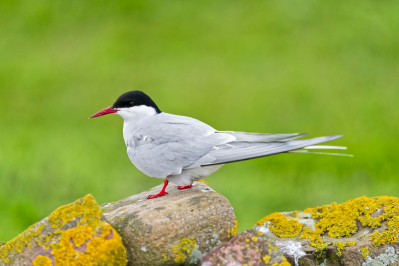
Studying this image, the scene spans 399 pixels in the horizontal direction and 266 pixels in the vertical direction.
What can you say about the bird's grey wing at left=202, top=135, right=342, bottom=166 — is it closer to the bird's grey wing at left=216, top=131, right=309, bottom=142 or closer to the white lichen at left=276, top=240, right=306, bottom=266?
the bird's grey wing at left=216, top=131, right=309, bottom=142

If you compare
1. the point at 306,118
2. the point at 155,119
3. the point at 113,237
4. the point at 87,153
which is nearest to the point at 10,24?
the point at 87,153

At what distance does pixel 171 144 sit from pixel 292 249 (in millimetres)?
1612

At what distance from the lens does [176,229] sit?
5.32m

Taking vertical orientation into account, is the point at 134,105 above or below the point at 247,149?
above

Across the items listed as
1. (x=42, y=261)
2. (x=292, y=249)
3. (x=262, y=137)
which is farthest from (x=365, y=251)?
(x=42, y=261)

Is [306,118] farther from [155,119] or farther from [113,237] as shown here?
[113,237]

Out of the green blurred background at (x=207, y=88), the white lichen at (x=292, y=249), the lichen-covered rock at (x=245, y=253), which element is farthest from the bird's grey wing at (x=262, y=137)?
the green blurred background at (x=207, y=88)

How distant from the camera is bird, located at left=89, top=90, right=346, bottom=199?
581 centimetres

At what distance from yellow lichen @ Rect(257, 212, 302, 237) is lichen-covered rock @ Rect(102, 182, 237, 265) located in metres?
0.51

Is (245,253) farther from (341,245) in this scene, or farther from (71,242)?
(71,242)

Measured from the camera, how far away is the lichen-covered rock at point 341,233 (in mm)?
5316

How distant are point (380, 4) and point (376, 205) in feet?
42.8

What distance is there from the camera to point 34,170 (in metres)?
12.2

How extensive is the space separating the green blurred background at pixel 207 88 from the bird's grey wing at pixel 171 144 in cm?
449
